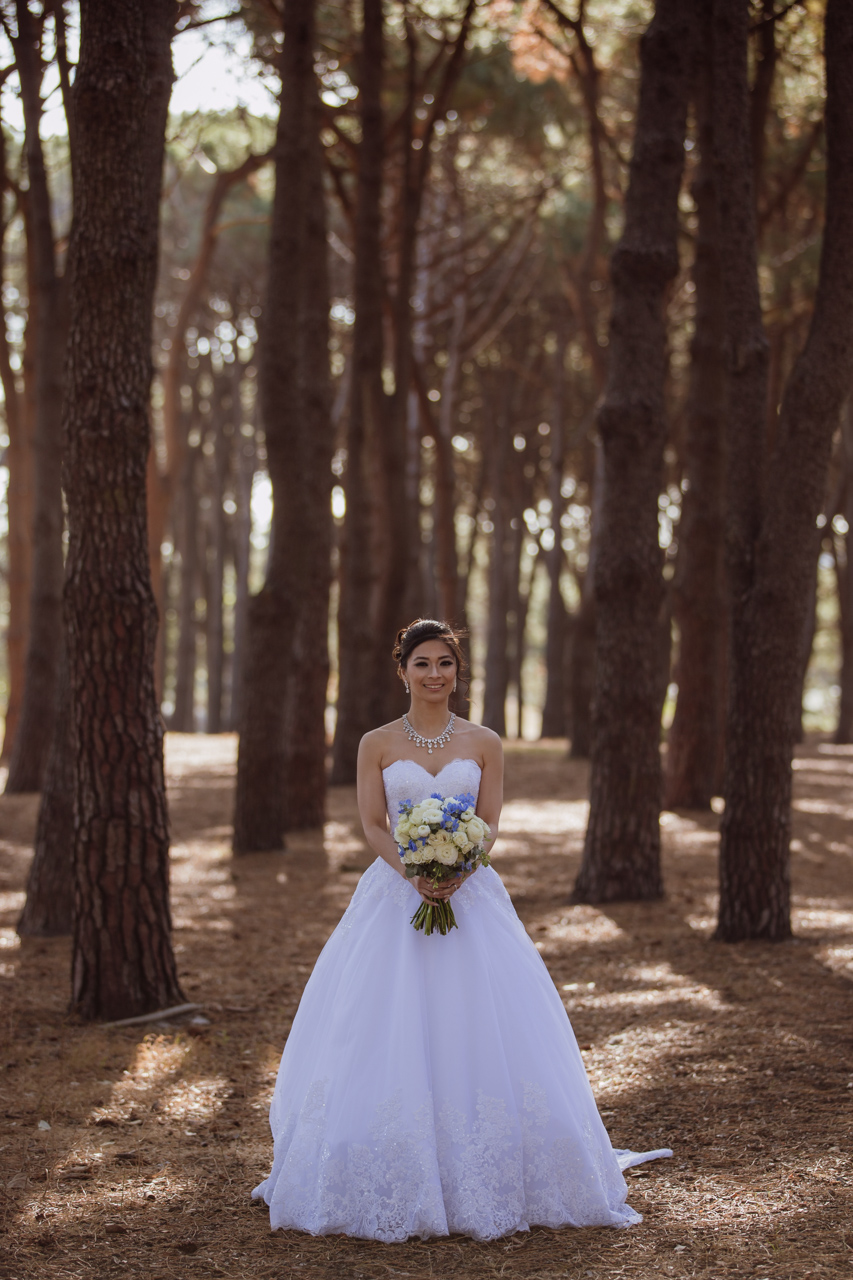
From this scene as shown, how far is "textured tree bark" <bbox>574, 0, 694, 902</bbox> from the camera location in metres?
8.51

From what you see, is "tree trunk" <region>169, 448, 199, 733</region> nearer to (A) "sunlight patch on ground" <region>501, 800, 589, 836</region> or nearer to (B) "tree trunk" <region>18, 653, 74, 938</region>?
(A) "sunlight patch on ground" <region>501, 800, 589, 836</region>

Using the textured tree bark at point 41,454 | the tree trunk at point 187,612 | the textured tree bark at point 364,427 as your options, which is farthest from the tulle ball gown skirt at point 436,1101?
the tree trunk at point 187,612

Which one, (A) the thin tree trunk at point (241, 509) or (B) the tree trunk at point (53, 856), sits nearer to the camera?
(B) the tree trunk at point (53, 856)

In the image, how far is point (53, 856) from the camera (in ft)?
24.8

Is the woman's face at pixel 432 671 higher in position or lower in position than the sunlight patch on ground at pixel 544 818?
higher

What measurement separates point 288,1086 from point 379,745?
1204 mm

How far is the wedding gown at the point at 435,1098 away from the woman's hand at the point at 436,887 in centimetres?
14

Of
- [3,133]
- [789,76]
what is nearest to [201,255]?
[3,133]

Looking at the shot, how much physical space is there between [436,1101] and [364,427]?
11186 millimetres

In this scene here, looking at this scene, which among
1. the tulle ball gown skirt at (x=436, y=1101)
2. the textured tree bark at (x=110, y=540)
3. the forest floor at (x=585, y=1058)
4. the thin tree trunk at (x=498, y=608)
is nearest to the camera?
the forest floor at (x=585, y=1058)

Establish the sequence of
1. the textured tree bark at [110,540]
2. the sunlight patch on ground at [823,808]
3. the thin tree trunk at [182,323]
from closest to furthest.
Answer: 1. the textured tree bark at [110,540]
2. the sunlight patch on ground at [823,808]
3. the thin tree trunk at [182,323]

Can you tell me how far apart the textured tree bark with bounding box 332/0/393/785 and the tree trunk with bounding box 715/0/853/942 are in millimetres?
6461

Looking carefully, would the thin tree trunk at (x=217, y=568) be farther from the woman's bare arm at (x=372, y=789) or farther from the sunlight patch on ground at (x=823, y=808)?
the woman's bare arm at (x=372, y=789)

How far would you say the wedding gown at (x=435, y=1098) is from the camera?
3674 mm
